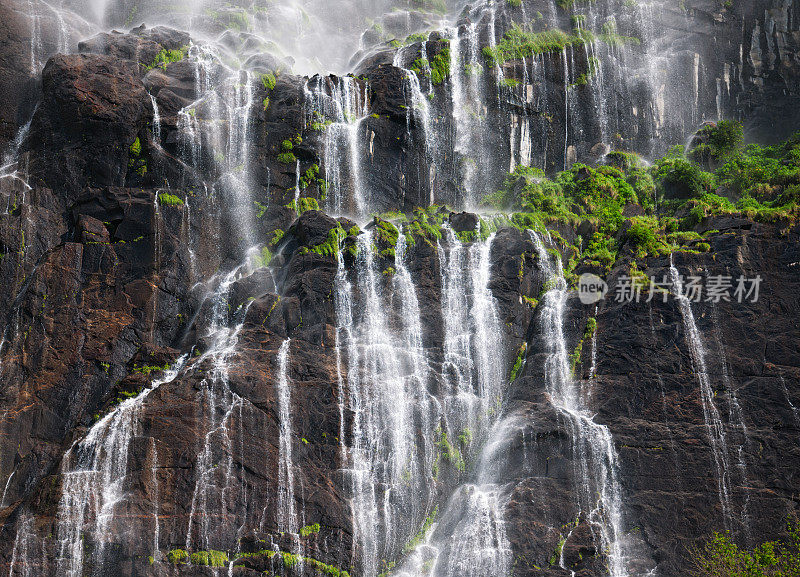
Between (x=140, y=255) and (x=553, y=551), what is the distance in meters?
17.2

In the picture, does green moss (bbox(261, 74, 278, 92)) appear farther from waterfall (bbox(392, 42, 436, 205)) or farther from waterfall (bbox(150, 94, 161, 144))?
waterfall (bbox(392, 42, 436, 205))

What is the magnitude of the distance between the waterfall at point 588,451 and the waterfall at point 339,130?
399 inches

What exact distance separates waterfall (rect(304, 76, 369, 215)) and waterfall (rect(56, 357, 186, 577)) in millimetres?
12600

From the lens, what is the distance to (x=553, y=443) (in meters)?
22.2

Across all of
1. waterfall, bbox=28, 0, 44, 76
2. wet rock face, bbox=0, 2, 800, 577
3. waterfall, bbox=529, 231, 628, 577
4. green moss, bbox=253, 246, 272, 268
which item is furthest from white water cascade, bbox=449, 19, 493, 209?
waterfall, bbox=28, 0, 44, 76

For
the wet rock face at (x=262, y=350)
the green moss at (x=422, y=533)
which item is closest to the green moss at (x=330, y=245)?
the wet rock face at (x=262, y=350)

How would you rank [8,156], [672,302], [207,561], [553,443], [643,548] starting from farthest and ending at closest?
1. [8,156]
2. [672,302]
3. [553,443]
4. [643,548]
5. [207,561]

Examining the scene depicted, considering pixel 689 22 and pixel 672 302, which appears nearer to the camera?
pixel 672 302

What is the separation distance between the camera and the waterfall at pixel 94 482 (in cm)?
1883

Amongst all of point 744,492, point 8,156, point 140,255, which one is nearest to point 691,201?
point 744,492

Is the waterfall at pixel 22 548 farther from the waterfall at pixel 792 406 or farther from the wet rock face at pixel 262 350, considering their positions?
the waterfall at pixel 792 406

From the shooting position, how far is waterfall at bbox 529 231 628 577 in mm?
21016

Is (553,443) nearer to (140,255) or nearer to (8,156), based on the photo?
(140,255)

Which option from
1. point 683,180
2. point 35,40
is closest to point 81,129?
point 35,40
